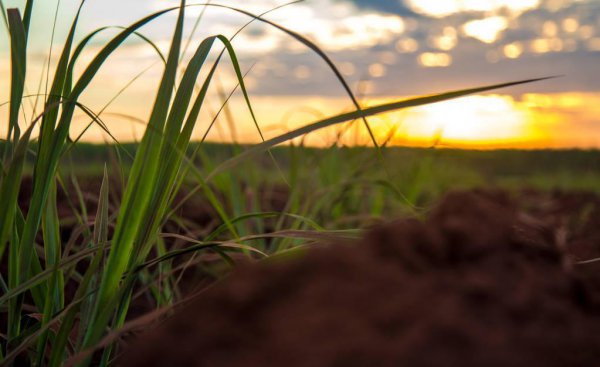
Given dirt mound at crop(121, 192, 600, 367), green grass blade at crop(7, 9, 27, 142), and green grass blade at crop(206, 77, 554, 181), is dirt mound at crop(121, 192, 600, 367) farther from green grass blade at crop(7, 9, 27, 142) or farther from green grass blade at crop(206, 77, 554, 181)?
green grass blade at crop(7, 9, 27, 142)

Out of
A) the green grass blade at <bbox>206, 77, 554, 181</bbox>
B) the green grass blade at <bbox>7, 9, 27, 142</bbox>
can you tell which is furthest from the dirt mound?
the green grass blade at <bbox>7, 9, 27, 142</bbox>

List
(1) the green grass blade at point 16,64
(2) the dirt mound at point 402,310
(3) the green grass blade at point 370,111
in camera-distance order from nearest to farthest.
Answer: (2) the dirt mound at point 402,310 → (3) the green grass blade at point 370,111 → (1) the green grass blade at point 16,64

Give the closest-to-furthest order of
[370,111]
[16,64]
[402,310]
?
[402,310] → [370,111] → [16,64]

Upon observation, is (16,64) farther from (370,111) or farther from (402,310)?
(402,310)

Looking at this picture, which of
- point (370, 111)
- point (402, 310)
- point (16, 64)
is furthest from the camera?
point (16, 64)

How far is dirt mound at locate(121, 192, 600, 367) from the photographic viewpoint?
542mm

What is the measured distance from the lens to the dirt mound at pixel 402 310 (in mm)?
542

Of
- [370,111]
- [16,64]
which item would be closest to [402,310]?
[370,111]

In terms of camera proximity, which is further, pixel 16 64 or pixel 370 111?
pixel 16 64

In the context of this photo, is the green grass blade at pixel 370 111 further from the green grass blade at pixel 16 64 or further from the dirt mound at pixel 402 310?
the green grass blade at pixel 16 64

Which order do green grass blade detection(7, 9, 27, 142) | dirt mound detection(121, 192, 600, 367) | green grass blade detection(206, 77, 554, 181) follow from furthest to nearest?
green grass blade detection(7, 9, 27, 142), green grass blade detection(206, 77, 554, 181), dirt mound detection(121, 192, 600, 367)

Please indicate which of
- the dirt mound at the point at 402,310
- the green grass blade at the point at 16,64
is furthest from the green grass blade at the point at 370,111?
the green grass blade at the point at 16,64

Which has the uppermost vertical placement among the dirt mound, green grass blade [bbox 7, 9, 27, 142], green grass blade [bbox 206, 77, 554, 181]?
green grass blade [bbox 7, 9, 27, 142]

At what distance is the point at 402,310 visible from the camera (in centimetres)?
57
